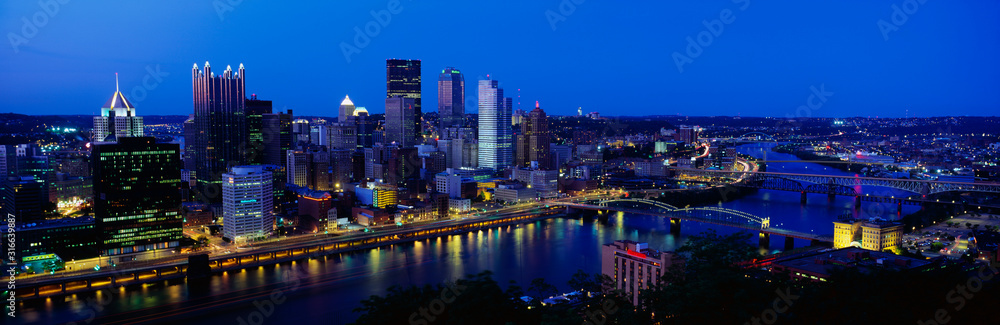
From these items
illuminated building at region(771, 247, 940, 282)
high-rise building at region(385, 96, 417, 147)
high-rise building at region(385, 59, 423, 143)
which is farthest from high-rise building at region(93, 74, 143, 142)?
illuminated building at region(771, 247, 940, 282)

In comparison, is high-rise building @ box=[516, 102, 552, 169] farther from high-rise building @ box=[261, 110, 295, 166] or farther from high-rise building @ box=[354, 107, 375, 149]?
high-rise building @ box=[261, 110, 295, 166]

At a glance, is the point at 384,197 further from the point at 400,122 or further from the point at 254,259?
the point at 400,122

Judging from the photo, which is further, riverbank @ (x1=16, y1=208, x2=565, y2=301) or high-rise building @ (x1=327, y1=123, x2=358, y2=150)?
high-rise building @ (x1=327, y1=123, x2=358, y2=150)

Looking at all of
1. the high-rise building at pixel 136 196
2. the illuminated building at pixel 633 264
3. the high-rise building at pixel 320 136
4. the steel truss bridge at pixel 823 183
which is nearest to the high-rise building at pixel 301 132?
the high-rise building at pixel 320 136

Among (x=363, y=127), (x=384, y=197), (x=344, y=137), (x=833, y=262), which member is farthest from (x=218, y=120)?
(x=833, y=262)

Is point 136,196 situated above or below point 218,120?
below

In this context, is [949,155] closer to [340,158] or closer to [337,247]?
[340,158]

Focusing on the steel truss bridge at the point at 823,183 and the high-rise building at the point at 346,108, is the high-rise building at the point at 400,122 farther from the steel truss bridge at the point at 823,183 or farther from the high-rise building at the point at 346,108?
the steel truss bridge at the point at 823,183

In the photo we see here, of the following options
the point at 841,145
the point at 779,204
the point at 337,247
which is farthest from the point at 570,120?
the point at 337,247
